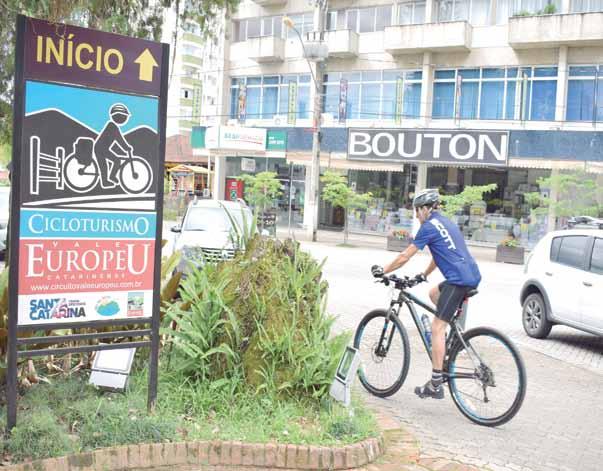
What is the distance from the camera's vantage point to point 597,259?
10070 millimetres

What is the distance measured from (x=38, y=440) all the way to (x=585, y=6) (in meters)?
32.5

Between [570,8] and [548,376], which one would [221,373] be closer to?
[548,376]

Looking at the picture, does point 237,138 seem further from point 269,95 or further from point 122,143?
point 122,143

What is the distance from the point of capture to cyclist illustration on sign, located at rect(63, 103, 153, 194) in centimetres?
484

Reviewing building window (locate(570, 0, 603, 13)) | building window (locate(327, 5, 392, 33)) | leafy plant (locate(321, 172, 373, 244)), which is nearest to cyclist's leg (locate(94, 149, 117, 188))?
leafy plant (locate(321, 172, 373, 244))

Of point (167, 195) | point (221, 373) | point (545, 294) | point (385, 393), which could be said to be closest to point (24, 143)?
point (221, 373)

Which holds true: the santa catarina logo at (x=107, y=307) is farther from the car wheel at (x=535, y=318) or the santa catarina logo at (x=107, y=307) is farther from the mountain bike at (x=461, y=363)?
the car wheel at (x=535, y=318)

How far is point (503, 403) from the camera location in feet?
19.9

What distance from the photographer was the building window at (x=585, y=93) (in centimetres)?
3056

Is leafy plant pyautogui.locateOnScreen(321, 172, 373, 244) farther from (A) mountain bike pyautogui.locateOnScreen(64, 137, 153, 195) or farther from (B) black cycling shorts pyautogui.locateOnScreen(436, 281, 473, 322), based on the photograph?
(A) mountain bike pyautogui.locateOnScreen(64, 137, 153, 195)

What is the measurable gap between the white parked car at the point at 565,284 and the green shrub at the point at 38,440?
751cm

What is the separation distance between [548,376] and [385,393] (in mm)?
2693

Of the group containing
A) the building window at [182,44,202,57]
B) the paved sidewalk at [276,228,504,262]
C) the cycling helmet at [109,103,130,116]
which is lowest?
the paved sidewalk at [276,228,504,262]

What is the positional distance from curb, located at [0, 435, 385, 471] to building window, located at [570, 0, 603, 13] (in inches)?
1211
